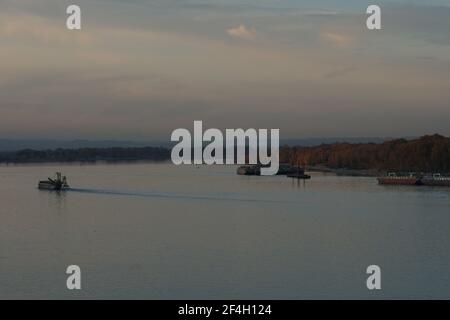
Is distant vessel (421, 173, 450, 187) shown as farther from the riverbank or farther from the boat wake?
the boat wake

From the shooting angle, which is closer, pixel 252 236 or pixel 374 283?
pixel 374 283

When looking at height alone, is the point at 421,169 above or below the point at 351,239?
above

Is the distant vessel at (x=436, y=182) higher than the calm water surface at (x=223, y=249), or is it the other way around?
the distant vessel at (x=436, y=182)

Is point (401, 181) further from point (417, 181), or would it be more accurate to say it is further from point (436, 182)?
point (436, 182)

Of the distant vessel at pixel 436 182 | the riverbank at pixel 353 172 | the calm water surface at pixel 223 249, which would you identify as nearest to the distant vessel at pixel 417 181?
the distant vessel at pixel 436 182

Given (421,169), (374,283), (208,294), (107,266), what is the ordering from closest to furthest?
(208,294)
(374,283)
(107,266)
(421,169)

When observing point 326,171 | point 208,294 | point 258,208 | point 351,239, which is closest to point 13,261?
point 208,294

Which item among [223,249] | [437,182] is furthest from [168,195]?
[437,182]

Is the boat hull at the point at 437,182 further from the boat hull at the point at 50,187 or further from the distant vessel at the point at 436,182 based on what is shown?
the boat hull at the point at 50,187
